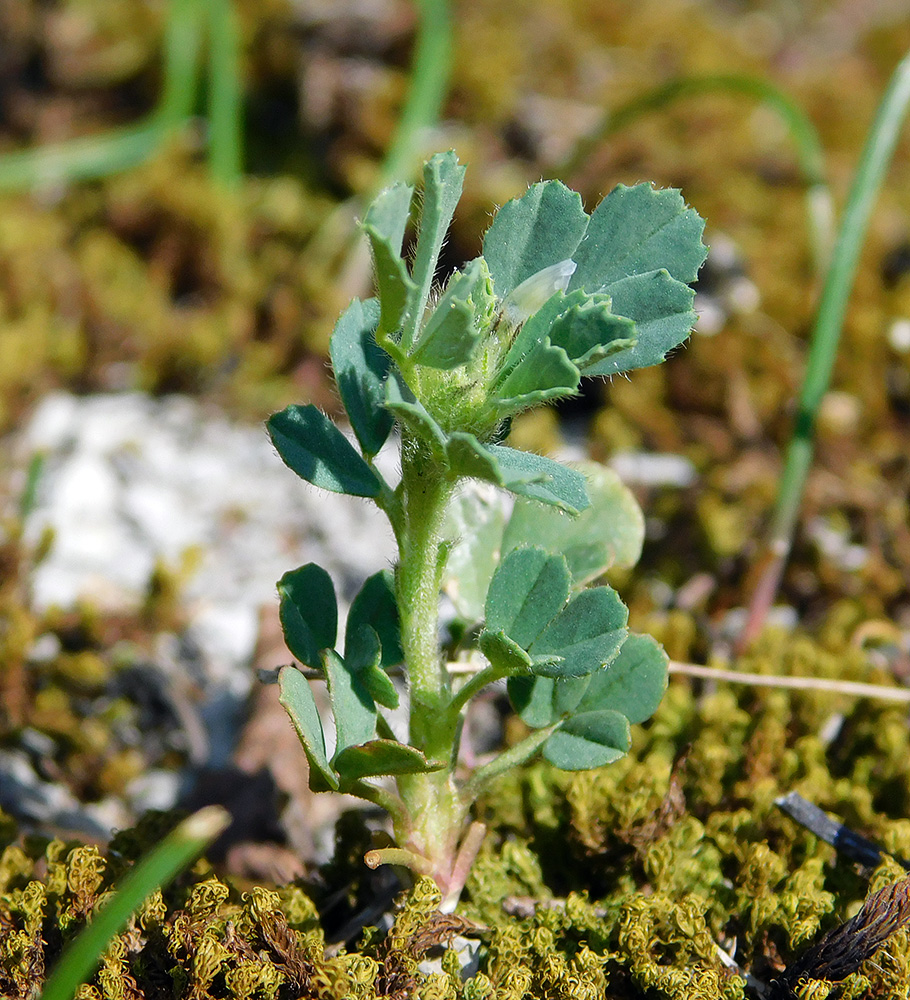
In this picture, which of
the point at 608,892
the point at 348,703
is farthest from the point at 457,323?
the point at 608,892

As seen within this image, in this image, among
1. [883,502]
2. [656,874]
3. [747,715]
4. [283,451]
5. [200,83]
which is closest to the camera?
[283,451]

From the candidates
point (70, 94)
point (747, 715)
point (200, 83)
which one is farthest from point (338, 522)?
point (70, 94)

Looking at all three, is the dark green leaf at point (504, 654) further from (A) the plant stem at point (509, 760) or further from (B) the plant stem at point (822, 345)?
(B) the plant stem at point (822, 345)

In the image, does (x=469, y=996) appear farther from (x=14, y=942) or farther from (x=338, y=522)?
(x=338, y=522)

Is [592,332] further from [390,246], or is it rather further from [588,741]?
[588,741]

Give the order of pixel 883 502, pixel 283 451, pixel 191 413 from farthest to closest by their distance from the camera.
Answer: pixel 191 413 → pixel 883 502 → pixel 283 451

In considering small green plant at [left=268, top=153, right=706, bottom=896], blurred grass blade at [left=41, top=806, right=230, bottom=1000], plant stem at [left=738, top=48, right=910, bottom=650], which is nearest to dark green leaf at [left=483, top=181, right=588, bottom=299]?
small green plant at [left=268, top=153, right=706, bottom=896]
